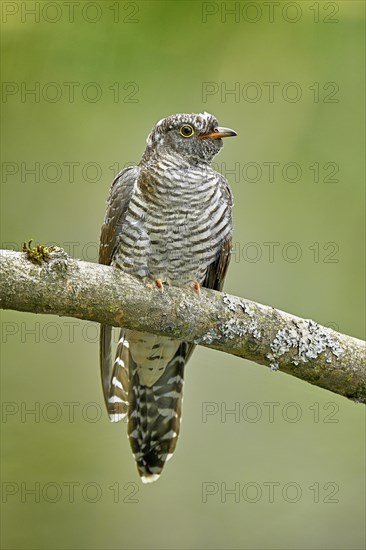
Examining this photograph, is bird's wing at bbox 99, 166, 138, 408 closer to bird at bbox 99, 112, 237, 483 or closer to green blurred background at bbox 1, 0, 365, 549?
bird at bbox 99, 112, 237, 483

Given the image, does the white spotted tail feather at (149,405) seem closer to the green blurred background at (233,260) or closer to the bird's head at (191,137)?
the green blurred background at (233,260)

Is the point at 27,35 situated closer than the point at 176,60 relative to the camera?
Yes

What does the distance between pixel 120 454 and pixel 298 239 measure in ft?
5.13

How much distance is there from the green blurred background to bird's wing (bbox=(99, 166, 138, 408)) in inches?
20.0

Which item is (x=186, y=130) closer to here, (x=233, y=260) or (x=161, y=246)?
(x=161, y=246)

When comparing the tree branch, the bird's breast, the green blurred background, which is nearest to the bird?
the bird's breast

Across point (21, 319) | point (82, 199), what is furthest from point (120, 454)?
point (82, 199)

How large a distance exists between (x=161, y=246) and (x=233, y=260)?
1.13 metres

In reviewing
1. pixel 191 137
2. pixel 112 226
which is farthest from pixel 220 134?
pixel 112 226

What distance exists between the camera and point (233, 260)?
483 centimetres

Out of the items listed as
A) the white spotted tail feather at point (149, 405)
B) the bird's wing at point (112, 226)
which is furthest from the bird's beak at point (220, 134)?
the white spotted tail feather at point (149, 405)

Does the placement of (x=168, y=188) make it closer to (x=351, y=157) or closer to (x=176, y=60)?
(x=176, y=60)

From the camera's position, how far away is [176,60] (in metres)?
4.11

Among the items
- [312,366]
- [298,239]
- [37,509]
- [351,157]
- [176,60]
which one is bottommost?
[37,509]
